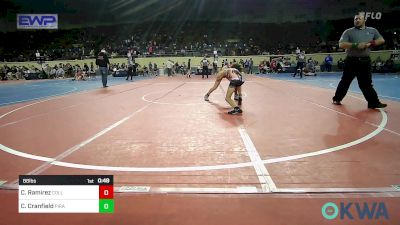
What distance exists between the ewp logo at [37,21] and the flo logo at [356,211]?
3931 cm

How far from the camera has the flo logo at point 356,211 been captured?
234 centimetres

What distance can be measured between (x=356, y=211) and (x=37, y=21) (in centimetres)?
4040

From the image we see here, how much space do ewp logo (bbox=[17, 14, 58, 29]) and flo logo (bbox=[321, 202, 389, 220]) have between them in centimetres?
3931

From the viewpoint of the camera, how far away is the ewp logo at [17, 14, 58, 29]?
114 feet

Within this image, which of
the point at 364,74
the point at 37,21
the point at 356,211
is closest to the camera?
the point at 356,211

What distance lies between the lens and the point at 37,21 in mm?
35688

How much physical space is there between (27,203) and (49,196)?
21 centimetres
